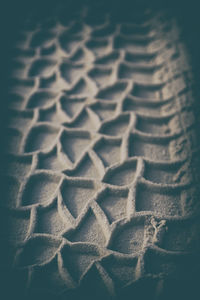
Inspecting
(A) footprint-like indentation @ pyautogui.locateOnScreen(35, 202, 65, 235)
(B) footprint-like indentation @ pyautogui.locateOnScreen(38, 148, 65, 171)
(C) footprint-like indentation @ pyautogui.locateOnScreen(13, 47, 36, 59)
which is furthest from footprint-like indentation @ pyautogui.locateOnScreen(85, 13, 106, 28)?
(A) footprint-like indentation @ pyautogui.locateOnScreen(35, 202, 65, 235)

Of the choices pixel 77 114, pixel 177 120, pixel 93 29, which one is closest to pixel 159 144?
pixel 177 120

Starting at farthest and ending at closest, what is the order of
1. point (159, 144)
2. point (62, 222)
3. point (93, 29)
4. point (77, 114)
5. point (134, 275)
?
point (93, 29) → point (77, 114) → point (159, 144) → point (62, 222) → point (134, 275)

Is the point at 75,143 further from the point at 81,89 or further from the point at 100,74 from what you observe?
the point at 100,74

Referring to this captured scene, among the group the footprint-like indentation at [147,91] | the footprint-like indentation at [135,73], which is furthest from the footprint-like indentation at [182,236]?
the footprint-like indentation at [135,73]

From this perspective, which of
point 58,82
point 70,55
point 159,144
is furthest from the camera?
point 70,55

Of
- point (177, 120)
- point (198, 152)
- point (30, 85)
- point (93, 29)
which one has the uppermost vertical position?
point (93, 29)

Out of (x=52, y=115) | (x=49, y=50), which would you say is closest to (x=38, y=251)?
(x=52, y=115)

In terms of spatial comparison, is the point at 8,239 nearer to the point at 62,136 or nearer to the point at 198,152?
the point at 62,136
